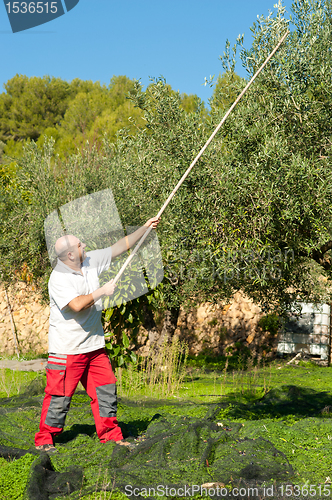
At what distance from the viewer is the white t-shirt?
14.8 feet

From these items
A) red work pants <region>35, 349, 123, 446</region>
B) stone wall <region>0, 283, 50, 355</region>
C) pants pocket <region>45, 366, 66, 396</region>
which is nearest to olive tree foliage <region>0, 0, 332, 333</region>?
red work pants <region>35, 349, 123, 446</region>

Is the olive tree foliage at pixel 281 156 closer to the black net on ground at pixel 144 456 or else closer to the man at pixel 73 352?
the man at pixel 73 352

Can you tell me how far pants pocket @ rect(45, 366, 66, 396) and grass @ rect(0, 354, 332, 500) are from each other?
2.05 ft

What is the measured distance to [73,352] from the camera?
452 cm

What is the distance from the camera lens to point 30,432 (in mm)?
5340

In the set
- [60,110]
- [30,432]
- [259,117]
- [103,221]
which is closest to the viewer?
[259,117]

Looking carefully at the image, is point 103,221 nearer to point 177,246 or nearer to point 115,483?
point 177,246

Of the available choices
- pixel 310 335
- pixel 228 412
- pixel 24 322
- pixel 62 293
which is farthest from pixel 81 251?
pixel 24 322

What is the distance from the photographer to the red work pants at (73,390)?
4500 mm

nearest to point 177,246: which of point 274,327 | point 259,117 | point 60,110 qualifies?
point 259,117

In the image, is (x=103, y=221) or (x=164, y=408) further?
(x=103, y=221)

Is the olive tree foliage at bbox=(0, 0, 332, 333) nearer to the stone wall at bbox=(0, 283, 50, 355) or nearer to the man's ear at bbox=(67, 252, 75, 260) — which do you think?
the man's ear at bbox=(67, 252, 75, 260)

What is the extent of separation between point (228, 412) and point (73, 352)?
2.99m

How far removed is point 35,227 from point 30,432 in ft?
19.1
